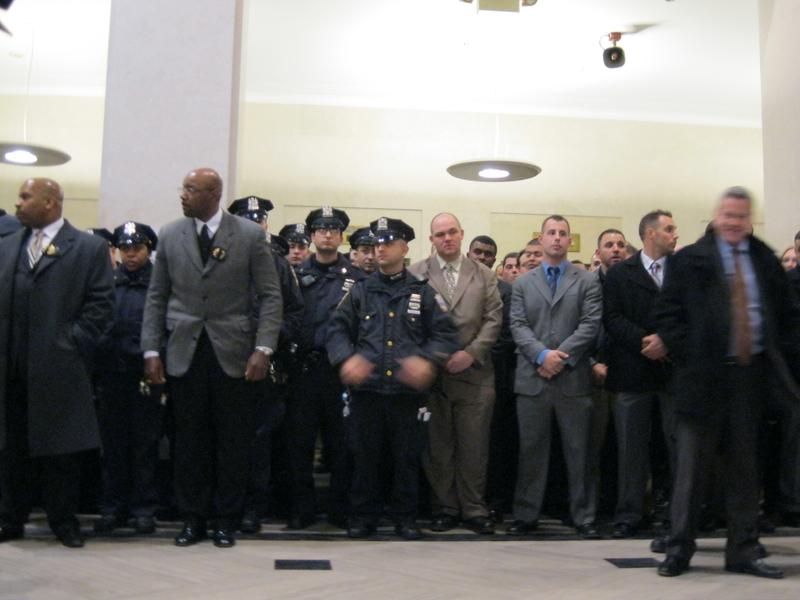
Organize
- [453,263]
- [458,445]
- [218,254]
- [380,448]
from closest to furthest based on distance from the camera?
[218,254]
[380,448]
[458,445]
[453,263]

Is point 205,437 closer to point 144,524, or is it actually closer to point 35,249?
point 144,524

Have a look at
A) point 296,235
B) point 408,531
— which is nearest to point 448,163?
point 296,235

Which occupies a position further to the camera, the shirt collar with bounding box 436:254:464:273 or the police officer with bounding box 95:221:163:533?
the shirt collar with bounding box 436:254:464:273

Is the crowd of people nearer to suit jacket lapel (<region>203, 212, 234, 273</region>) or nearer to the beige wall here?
suit jacket lapel (<region>203, 212, 234, 273</region>)

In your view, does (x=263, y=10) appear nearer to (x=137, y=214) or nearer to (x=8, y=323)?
(x=137, y=214)

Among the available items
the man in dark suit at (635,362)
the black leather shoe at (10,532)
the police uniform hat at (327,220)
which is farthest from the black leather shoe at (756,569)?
the black leather shoe at (10,532)

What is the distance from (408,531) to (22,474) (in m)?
Answer: 1.85

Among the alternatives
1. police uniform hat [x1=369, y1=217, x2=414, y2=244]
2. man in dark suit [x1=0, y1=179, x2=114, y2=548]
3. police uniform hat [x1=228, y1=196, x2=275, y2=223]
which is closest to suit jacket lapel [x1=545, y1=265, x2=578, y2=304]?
police uniform hat [x1=369, y1=217, x2=414, y2=244]

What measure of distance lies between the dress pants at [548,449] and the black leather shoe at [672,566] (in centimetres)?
105

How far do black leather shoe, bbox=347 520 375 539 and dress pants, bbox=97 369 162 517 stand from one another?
3.28 feet

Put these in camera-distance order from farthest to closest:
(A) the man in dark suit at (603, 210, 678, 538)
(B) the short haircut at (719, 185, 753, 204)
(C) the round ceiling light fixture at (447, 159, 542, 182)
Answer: (C) the round ceiling light fixture at (447, 159, 542, 182) < (A) the man in dark suit at (603, 210, 678, 538) < (B) the short haircut at (719, 185, 753, 204)

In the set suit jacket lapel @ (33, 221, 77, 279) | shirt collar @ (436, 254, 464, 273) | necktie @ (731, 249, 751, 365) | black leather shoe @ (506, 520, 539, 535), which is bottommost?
black leather shoe @ (506, 520, 539, 535)

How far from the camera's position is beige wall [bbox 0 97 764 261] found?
1110 cm

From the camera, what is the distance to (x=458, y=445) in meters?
4.94
